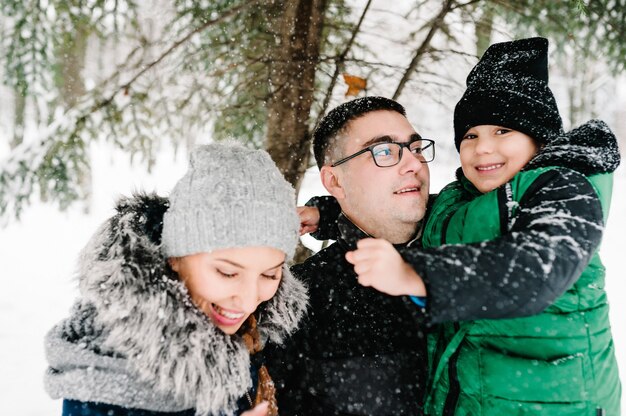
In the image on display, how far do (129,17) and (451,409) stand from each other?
3336 millimetres

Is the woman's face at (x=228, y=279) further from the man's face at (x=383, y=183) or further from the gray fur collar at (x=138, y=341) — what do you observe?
the man's face at (x=383, y=183)

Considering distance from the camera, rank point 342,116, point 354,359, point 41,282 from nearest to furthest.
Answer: point 354,359, point 342,116, point 41,282

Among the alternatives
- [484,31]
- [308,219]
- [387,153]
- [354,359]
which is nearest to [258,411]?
[354,359]

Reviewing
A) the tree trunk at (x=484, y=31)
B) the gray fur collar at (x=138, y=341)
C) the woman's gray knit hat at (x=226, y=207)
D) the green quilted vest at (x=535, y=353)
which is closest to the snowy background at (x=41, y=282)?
the gray fur collar at (x=138, y=341)

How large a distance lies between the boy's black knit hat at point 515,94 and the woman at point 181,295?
0.96 m

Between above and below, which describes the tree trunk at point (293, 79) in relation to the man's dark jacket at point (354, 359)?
above

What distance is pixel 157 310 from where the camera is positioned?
1.58 metres

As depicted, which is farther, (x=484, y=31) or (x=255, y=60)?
(x=484, y=31)

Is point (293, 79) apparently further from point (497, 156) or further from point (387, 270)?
point (387, 270)

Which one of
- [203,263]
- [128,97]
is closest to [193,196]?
[203,263]

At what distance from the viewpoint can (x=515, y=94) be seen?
2.02 metres

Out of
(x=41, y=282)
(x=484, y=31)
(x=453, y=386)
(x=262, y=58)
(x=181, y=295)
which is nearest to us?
(x=181, y=295)

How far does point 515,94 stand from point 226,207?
1333mm

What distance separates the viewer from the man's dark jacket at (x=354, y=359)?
81.5 inches
